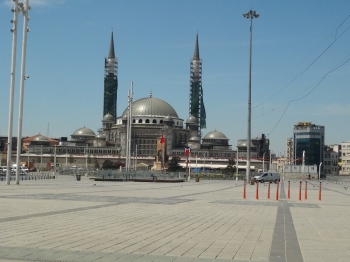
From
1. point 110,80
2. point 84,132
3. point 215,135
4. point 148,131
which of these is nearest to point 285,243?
point 148,131

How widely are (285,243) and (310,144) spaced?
165 m

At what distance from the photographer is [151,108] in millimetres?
164750

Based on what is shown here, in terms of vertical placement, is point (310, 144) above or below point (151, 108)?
below

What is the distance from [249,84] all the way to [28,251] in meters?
47.2

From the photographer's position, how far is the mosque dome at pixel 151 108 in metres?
163

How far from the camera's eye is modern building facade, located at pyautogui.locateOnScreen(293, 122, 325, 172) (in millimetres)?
170875

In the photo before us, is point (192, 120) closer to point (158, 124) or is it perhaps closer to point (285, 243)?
point (158, 124)

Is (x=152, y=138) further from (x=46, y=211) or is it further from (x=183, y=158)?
(x=46, y=211)

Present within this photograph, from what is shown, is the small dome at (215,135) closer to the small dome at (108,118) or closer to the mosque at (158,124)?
the mosque at (158,124)

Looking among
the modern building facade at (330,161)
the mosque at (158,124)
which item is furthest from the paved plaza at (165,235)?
the modern building facade at (330,161)

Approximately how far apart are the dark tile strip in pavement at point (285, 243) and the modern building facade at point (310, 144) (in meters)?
160

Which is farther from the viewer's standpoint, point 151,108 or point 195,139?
point 195,139

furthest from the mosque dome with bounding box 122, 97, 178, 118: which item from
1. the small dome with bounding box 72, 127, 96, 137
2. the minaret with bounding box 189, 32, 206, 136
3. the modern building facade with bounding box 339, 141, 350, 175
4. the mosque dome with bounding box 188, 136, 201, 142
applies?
the modern building facade with bounding box 339, 141, 350, 175

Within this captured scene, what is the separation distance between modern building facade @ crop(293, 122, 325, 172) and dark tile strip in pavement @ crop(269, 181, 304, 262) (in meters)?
160
